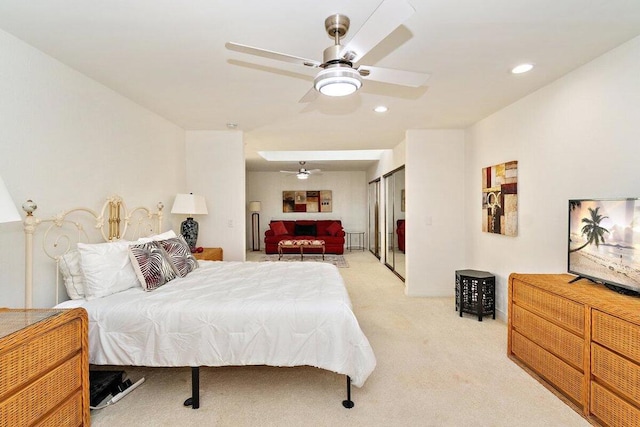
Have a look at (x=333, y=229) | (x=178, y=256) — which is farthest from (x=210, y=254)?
(x=333, y=229)

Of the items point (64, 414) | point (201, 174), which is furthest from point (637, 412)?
point (201, 174)

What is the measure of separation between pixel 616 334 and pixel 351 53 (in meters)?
2.10

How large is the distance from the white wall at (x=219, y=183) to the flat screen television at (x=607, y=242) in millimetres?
3696

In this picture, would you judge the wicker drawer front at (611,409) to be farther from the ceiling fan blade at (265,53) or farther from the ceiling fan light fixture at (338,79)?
the ceiling fan blade at (265,53)

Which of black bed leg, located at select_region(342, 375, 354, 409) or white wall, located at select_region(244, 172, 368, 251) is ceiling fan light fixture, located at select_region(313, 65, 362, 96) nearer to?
black bed leg, located at select_region(342, 375, 354, 409)

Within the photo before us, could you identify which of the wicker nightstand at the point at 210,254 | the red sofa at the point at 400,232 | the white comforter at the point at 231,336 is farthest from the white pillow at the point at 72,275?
the red sofa at the point at 400,232

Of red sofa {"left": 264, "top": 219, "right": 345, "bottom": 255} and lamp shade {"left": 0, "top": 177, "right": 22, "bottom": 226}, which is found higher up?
lamp shade {"left": 0, "top": 177, "right": 22, "bottom": 226}

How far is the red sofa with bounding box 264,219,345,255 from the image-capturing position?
8.14m

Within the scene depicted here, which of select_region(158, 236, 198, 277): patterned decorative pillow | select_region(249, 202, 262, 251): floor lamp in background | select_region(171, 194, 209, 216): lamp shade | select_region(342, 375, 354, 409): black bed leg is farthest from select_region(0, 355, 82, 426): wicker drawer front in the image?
select_region(249, 202, 262, 251): floor lamp in background


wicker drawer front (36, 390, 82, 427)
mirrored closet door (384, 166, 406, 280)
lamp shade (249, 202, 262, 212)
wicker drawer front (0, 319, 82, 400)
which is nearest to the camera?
wicker drawer front (0, 319, 82, 400)

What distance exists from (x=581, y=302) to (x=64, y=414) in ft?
9.70

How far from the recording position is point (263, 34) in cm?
196

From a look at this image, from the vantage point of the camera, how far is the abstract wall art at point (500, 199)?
130 inches

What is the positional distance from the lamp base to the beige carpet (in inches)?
67.7
